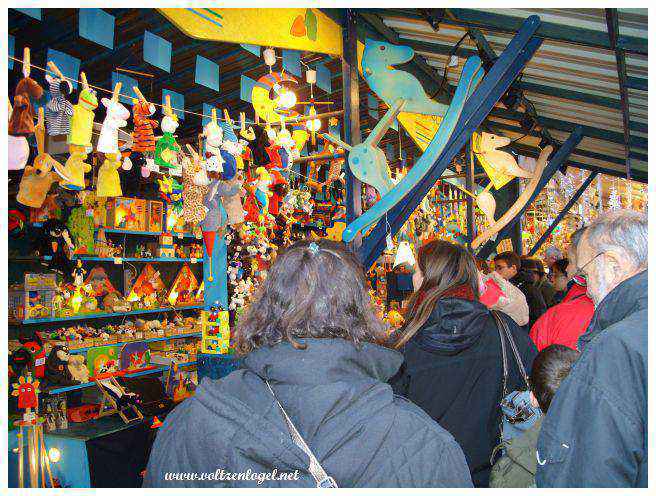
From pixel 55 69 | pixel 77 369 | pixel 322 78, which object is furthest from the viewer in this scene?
pixel 77 369

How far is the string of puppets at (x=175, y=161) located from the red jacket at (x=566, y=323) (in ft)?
6.89

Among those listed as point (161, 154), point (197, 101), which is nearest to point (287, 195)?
point (197, 101)

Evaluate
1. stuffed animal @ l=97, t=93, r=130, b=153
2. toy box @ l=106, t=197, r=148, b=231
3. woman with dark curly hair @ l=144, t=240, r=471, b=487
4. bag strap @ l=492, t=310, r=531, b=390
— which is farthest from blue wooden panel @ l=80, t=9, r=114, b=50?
toy box @ l=106, t=197, r=148, b=231

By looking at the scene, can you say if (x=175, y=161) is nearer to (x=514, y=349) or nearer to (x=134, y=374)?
(x=514, y=349)

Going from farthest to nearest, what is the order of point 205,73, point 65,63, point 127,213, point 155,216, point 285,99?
point 155,216, point 127,213, point 285,99, point 205,73, point 65,63

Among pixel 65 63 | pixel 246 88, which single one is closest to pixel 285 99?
pixel 246 88

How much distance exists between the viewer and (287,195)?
17.6 feet

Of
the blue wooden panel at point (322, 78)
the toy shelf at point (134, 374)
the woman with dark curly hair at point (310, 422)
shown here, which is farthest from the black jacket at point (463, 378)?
the toy shelf at point (134, 374)

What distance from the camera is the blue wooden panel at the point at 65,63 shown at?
9.16 ft

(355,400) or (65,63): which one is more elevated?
(65,63)

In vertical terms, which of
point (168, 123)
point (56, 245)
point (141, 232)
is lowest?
point (56, 245)

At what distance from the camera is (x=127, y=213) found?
19.0ft

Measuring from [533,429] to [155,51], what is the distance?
287 centimetres
